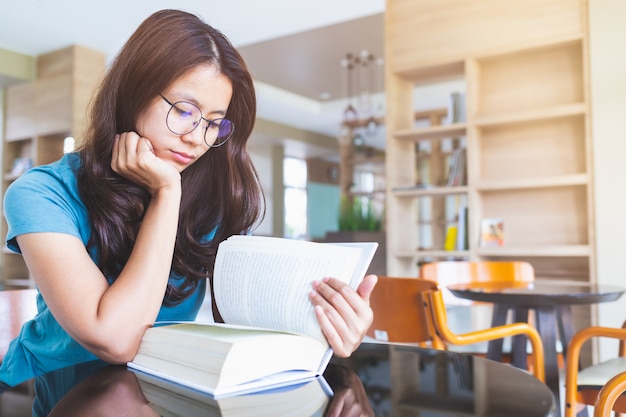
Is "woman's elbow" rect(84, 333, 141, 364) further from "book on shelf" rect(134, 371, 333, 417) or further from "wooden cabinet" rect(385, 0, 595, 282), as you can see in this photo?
"wooden cabinet" rect(385, 0, 595, 282)

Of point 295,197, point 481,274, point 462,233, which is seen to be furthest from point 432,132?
point 295,197

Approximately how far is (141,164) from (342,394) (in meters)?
0.46

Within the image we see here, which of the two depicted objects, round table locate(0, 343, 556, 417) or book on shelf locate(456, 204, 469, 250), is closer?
round table locate(0, 343, 556, 417)

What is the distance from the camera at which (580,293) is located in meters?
1.89

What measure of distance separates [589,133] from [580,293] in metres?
1.64

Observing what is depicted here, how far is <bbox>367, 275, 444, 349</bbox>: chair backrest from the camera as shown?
5.40 ft

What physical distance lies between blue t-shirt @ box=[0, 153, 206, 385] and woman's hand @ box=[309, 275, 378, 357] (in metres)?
0.37

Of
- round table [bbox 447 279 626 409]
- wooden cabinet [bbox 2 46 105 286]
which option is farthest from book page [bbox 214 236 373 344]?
wooden cabinet [bbox 2 46 105 286]

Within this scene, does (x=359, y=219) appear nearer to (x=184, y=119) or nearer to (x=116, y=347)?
(x=184, y=119)

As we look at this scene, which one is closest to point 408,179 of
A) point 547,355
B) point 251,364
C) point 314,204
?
point 547,355

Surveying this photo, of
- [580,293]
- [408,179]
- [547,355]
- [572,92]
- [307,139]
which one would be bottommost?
[547,355]

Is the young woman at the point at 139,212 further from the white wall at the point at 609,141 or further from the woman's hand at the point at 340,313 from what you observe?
the white wall at the point at 609,141

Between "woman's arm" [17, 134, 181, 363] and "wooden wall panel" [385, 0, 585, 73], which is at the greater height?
"wooden wall panel" [385, 0, 585, 73]

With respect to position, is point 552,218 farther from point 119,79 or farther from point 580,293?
point 119,79
